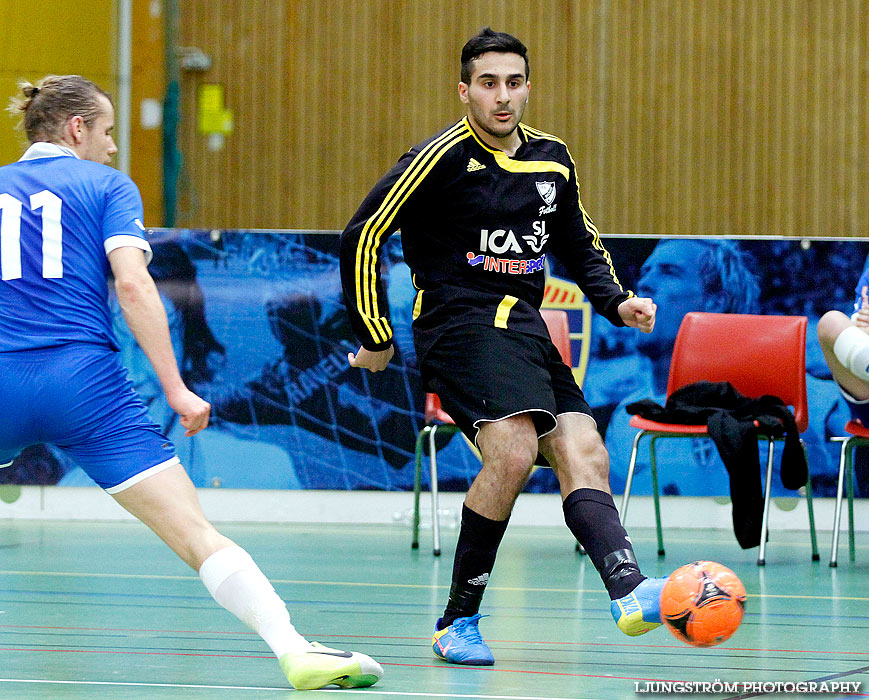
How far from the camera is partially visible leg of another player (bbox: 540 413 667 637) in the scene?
2658 mm

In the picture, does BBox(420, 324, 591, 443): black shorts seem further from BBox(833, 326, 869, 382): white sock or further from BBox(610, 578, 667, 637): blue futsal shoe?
BBox(833, 326, 869, 382): white sock

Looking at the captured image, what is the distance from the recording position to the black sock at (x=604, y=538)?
2.74m

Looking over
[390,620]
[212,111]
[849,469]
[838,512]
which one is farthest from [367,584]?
[212,111]

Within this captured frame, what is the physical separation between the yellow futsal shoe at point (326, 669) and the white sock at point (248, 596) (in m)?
0.03

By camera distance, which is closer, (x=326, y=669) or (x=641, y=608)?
(x=326, y=669)

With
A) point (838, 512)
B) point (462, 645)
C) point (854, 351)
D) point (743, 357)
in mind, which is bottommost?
point (838, 512)

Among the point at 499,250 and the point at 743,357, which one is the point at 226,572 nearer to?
the point at 499,250

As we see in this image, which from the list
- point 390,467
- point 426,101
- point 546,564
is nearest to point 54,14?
point 426,101

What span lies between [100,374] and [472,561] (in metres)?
1.05

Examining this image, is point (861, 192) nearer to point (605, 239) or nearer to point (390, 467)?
point (605, 239)

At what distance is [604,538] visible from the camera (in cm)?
283

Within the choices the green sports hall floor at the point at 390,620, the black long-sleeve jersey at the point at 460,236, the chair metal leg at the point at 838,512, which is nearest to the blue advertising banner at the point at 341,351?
the green sports hall floor at the point at 390,620

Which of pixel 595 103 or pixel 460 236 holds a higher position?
pixel 595 103

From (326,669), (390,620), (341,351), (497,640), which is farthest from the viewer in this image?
(341,351)
